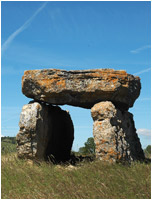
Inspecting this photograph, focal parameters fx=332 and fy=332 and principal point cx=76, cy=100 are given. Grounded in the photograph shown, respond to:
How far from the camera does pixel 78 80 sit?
34.3ft

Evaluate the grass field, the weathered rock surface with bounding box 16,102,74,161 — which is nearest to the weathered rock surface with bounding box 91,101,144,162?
the grass field

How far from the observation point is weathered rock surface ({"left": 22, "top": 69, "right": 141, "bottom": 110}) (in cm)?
1044

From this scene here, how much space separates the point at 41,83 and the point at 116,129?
2.78 m

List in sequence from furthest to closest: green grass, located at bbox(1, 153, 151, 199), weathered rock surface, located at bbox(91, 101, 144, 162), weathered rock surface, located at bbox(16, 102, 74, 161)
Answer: weathered rock surface, located at bbox(16, 102, 74, 161) < weathered rock surface, located at bbox(91, 101, 144, 162) < green grass, located at bbox(1, 153, 151, 199)

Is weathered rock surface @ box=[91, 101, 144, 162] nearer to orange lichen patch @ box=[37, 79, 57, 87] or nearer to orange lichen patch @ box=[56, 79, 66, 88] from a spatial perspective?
orange lichen patch @ box=[56, 79, 66, 88]

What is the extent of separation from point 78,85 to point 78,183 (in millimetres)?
Result: 3885

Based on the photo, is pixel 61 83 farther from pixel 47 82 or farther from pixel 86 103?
pixel 86 103

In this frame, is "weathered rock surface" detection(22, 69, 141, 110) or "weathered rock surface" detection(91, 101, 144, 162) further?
"weathered rock surface" detection(22, 69, 141, 110)

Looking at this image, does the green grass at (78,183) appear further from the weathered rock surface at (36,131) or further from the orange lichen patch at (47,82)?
the orange lichen patch at (47,82)

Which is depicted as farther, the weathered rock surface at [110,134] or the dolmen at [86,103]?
the dolmen at [86,103]

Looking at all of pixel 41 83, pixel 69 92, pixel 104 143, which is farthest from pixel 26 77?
pixel 104 143

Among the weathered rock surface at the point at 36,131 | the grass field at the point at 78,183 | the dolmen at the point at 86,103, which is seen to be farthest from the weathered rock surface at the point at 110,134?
the weathered rock surface at the point at 36,131

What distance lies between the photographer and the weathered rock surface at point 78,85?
1044 centimetres

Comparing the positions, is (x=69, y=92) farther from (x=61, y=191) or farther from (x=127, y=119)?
(x=61, y=191)
